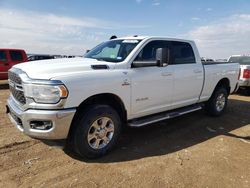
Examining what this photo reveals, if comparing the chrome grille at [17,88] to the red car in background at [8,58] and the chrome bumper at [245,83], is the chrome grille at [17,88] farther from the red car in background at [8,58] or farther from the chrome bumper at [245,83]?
the red car in background at [8,58]

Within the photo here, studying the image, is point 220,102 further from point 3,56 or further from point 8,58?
point 3,56

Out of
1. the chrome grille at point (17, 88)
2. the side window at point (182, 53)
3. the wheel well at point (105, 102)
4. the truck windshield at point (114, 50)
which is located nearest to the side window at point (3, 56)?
the truck windshield at point (114, 50)

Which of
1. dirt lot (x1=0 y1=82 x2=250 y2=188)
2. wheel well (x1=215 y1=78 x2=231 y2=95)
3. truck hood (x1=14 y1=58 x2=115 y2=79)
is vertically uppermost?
truck hood (x1=14 y1=58 x2=115 y2=79)

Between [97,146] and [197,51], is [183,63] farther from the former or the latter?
[97,146]

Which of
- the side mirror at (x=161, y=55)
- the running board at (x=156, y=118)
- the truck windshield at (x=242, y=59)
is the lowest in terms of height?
the running board at (x=156, y=118)

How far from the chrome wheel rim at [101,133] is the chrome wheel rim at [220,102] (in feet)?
12.7

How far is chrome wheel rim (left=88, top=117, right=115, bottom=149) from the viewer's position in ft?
13.2

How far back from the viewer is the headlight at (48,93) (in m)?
3.48

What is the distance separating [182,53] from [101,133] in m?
2.83

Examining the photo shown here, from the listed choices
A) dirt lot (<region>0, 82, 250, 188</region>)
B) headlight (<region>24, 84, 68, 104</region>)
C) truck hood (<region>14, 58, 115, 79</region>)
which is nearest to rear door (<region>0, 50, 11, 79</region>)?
dirt lot (<region>0, 82, 250, 188</region>)

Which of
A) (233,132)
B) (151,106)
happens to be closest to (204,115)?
(233,132)

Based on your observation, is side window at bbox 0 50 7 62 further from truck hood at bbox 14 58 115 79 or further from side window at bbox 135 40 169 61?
side window at bbox 135 40 169 61

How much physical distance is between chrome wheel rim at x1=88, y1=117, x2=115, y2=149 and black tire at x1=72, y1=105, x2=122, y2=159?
0.02 m

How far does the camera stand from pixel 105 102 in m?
4.24
